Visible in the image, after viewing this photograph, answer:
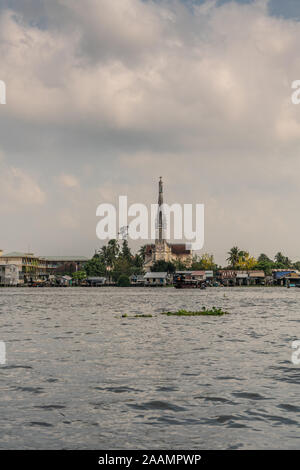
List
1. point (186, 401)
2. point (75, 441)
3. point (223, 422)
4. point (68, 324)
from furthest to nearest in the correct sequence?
point (68, 324), point (186, 401), point (223, 422), point (75, 441)

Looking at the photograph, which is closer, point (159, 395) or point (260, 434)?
point (260, 434)

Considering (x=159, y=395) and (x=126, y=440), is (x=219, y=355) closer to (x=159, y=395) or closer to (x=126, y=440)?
(x=159, y=395)

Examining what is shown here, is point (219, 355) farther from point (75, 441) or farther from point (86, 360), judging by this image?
point (75, 441)

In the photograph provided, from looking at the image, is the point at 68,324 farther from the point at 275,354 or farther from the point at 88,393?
the point at 88,393

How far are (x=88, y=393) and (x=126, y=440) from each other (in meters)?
4.26

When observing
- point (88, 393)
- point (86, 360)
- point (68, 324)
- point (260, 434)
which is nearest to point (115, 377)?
point (88, 393)

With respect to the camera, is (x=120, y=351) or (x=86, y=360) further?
(x=120, y=351)

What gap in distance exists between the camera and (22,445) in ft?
32.2

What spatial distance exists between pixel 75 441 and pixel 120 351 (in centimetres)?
1228

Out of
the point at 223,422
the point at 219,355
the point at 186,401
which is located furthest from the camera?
the point at 219,355
